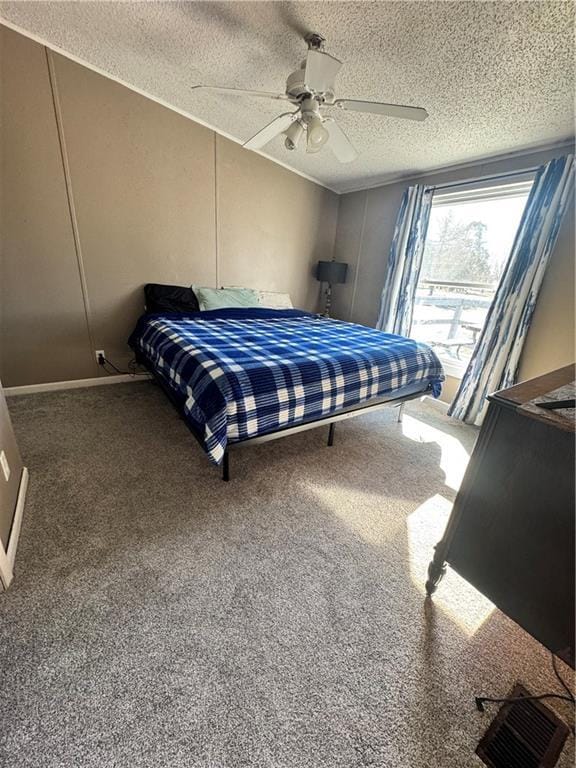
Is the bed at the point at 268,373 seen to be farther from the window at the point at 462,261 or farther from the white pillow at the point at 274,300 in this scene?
the window at the point at 462,261

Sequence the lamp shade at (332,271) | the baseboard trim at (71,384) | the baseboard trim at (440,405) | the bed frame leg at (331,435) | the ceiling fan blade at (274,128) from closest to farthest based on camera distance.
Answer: the ceiling fan blade at (274,128) → the bed frame leg at (331,435) → the baseboard trim at (71,384) → the baseboard trim at (440,405) → the lamp shade at (332,271)

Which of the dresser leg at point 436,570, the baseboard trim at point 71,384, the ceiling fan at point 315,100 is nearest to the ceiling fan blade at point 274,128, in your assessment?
the ceiling fan at point 315,100

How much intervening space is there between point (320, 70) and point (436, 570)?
241 cm

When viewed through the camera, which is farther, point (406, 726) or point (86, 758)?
point (406, 726)

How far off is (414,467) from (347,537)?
2.82 feet

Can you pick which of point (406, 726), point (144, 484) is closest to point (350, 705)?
point (406, 726)

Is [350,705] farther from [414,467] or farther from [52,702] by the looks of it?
[414,467]

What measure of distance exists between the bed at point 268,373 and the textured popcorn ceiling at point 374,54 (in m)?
1.67

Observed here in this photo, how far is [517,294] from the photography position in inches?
98.2

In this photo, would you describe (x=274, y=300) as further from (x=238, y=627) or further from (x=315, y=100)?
(x=238, y=627)

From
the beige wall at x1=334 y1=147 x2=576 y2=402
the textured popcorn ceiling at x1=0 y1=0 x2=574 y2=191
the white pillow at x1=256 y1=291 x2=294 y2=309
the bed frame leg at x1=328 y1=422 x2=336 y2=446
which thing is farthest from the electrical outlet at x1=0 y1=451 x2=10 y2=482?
the beige wall at x1=334 y1=147 x2=576 y2=402

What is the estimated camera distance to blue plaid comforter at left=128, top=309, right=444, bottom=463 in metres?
1.57

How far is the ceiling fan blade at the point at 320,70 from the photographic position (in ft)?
4.66

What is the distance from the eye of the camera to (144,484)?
1753mm
